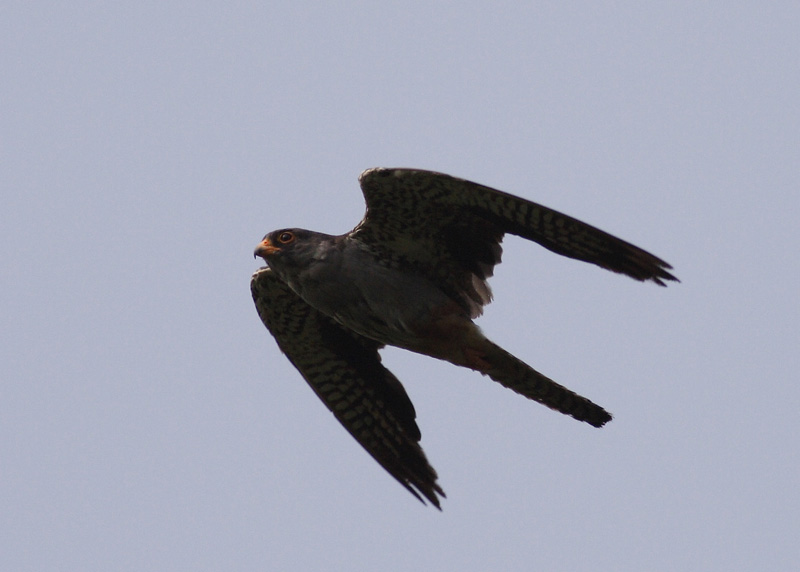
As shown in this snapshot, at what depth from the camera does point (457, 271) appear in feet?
34.7

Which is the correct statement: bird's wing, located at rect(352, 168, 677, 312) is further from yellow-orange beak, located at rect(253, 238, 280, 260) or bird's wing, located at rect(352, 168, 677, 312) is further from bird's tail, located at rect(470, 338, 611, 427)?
yellow-orange beak, located at rect(253, 238, 280, 260)

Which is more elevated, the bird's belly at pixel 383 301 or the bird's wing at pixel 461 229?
the bird's wing at pixel 461 229

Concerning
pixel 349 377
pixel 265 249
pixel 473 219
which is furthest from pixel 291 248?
pixel 349 377

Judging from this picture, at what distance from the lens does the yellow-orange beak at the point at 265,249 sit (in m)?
10.5

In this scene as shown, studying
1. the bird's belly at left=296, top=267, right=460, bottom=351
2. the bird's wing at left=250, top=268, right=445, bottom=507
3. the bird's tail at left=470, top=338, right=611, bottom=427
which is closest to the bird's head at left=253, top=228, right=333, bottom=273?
the bird's belly at left=296, top=267, right=460, bottom=351

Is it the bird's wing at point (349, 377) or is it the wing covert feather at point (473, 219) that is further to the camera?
the bird's wing at point (349, 377)

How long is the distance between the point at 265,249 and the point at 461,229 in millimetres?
1770

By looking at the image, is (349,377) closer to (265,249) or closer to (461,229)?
(265,249)

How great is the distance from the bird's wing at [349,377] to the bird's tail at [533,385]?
138cm

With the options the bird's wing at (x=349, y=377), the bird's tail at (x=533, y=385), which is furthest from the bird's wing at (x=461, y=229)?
the bird's wing at (x=349, y=377)

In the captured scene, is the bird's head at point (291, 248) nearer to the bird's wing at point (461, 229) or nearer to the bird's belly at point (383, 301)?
the bird's belly at point (383, 301)

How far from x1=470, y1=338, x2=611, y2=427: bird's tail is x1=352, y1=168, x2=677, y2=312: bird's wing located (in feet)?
1.94

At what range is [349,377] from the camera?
11891mm

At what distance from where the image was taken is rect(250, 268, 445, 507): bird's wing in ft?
37.6
